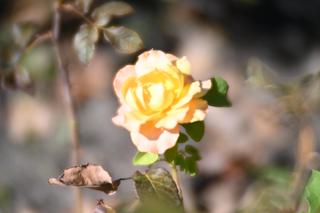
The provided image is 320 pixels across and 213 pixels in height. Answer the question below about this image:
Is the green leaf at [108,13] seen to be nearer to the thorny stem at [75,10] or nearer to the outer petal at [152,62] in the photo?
the thorny stem at [75,10]

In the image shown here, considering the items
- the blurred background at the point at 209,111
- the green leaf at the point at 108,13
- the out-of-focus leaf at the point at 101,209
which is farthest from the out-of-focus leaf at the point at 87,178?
the blurred background at the point at 209,111

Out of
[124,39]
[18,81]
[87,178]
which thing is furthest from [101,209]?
[18,81]

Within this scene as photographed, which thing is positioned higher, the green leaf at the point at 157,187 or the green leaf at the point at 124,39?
the green leaf at the point at 124,39

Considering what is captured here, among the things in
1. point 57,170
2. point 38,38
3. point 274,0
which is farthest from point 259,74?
point 274,0

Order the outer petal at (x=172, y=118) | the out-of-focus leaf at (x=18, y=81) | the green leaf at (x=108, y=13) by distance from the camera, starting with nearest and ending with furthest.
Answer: the outer petal at (x=172, y=118) → the green leaf at (x=108, y=13) → the out-of-focus leaf at (x=18, y=81)

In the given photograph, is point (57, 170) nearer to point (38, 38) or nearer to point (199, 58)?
point (199, 58)
